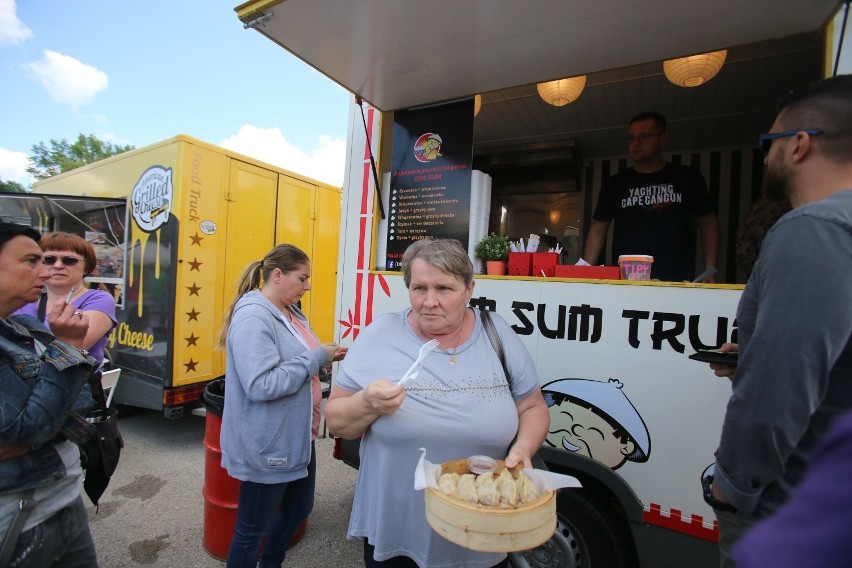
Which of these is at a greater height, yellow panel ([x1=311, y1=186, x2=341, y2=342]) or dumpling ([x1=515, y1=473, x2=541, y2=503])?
yellow panel ([x1=311, y1=186, x2=341, y2=342])

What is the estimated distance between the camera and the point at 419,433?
149 centimetres

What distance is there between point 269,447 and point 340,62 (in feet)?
7.61

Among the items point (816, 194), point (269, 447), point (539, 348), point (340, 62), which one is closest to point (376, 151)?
point (340, 62)

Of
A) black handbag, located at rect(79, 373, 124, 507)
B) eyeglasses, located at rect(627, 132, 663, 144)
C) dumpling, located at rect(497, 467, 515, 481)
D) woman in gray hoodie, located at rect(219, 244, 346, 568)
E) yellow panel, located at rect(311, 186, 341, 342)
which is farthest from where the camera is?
yellow panel, located at rect(311, 186, 341, 342)

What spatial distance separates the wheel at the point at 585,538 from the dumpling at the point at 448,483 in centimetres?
125

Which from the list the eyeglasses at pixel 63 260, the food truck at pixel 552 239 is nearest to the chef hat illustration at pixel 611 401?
the food truck at pixel 552 239

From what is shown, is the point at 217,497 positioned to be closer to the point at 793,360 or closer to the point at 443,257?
the point at 443,257

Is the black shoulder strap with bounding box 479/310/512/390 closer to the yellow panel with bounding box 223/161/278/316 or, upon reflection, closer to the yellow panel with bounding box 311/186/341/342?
the yellow panel with bounding box 223/161/278/316

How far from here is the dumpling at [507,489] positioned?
1233 mm

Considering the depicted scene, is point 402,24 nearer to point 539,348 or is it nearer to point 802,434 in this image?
point 539,348

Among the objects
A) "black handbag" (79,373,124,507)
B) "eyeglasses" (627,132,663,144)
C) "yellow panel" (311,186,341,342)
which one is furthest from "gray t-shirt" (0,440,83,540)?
"yellow panel" (311,186,341,342)

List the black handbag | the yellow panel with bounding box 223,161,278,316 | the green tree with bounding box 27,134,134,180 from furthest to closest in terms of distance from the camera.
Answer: the green tree with bounding box 27,134,134,180, the yellow panel with bounding box 223,161,278,316, the black handbag

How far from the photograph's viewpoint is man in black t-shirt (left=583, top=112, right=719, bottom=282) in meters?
2.93

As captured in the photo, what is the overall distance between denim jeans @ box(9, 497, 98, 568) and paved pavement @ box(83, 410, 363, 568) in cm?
136
